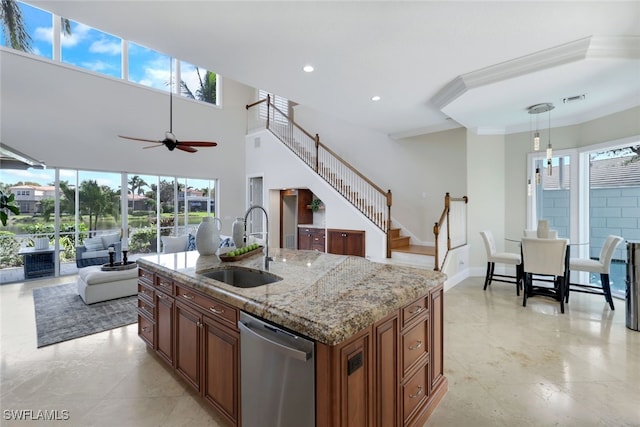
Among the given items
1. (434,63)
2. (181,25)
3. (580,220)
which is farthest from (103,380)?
(580,220)

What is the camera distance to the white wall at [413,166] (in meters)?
5.88

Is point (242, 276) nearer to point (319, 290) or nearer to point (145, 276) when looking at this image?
point (319, 290)

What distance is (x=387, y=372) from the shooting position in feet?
4.91

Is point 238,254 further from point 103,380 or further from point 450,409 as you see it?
point 450,409

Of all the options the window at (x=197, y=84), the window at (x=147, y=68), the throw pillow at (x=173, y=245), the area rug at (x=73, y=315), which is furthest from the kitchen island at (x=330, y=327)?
the window at (x=197, y=84)

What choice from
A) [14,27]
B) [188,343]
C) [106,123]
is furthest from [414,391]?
[14,27]

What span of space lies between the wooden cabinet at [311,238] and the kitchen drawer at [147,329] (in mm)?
4643

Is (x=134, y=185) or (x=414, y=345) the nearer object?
(x=414, y=345)

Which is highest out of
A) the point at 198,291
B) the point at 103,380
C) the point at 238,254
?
the point at 238,254

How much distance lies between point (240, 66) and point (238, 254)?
2374 millimetres

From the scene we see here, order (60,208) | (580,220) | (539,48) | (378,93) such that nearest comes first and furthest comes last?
(539,48) < (378,93) < (580,220) < (60,208)

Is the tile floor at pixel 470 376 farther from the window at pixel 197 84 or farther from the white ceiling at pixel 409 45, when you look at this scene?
the window at pixel 197 84

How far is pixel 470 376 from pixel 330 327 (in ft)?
6.60

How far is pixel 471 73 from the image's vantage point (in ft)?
11.7
